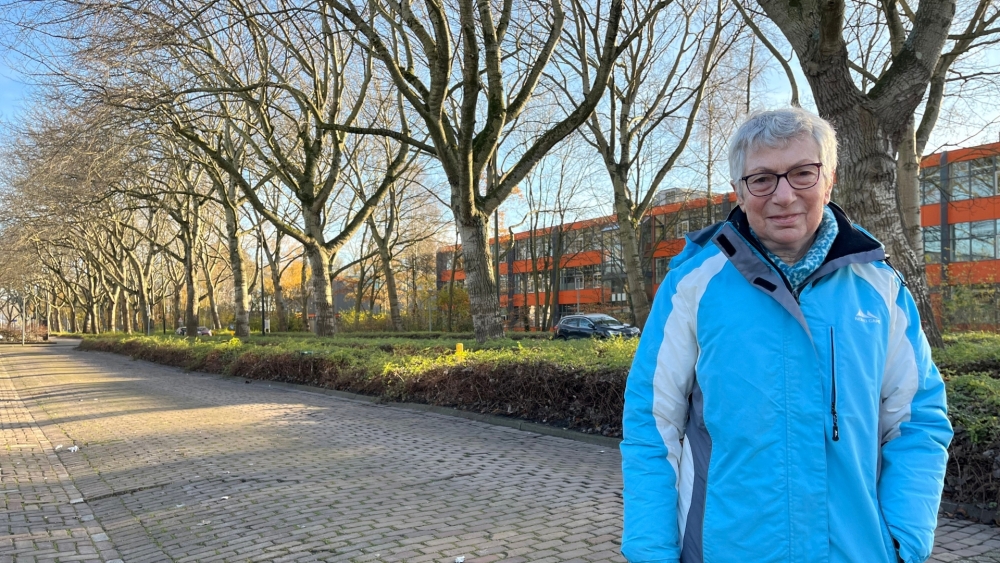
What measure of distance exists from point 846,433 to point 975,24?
1543cm

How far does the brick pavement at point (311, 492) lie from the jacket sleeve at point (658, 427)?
8.54ft

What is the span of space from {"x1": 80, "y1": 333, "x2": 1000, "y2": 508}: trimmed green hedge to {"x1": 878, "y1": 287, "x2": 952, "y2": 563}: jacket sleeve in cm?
401

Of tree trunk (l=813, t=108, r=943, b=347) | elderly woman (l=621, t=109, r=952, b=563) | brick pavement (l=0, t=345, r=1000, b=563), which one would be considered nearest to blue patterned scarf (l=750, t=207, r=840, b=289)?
elderly woman (l=621, t=109, r=952, b=563)

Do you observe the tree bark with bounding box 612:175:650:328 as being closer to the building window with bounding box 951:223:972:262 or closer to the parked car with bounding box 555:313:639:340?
the parked car with bounding box 555:313:639:340

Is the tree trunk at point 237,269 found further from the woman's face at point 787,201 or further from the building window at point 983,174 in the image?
the building window at point 983,174

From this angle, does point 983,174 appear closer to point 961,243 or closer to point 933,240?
point 933,240

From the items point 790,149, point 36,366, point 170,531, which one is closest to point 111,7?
point 170,531

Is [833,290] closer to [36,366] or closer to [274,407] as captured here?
[274,407]

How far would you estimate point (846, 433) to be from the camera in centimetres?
176

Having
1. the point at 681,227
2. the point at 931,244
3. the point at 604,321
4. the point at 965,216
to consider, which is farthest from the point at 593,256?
the point at 604,321

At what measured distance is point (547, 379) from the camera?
973cm

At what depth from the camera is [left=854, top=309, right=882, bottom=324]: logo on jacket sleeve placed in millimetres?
1838

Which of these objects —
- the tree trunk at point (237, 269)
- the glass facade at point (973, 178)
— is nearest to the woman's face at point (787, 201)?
the tree trunk at point (237, 269)

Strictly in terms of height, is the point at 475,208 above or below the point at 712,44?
below
